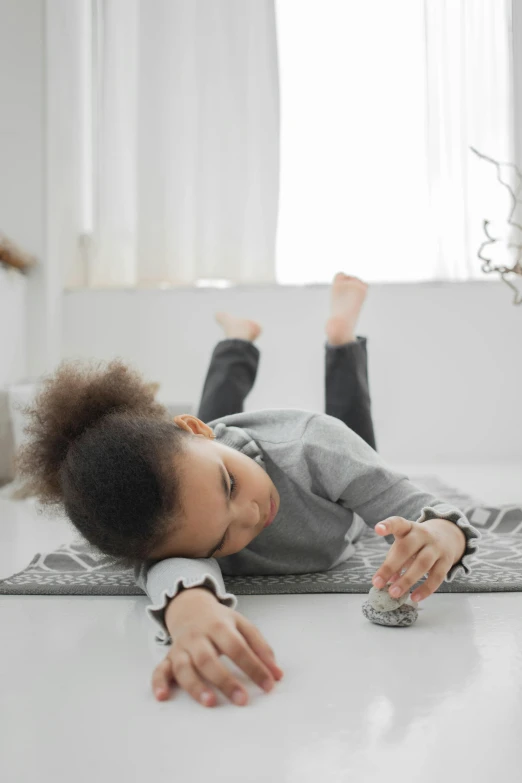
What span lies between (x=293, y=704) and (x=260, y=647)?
0.19ft

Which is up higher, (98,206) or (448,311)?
(98,206)

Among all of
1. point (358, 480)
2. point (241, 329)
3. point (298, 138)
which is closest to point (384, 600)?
point (358, 480)

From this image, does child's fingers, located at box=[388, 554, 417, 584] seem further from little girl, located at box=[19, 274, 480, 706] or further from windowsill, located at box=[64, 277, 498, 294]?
windowsill, located at box=[64, 277, 498, 294]

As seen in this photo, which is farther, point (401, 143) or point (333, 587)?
point (401, 143)

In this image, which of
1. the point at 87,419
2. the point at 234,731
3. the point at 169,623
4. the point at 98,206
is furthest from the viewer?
the point at 98,206

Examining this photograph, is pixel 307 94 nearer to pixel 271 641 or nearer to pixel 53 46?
pixel 53 46

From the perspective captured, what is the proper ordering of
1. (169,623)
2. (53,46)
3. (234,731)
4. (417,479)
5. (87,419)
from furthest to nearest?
(53,46) < (417,479) < (87,419) < (169,623) < (234,731)

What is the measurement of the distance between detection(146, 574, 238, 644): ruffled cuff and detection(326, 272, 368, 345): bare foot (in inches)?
32.7

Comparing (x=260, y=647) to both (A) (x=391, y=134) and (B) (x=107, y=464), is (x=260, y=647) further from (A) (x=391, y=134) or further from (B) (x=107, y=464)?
(A) (x=391, y=134)

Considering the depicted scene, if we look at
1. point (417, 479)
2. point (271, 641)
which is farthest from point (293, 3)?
point (271, 641)

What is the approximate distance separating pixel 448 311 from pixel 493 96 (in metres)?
0.75

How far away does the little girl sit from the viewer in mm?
606

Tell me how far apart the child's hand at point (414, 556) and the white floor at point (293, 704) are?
0.05 m

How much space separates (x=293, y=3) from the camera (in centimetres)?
262
